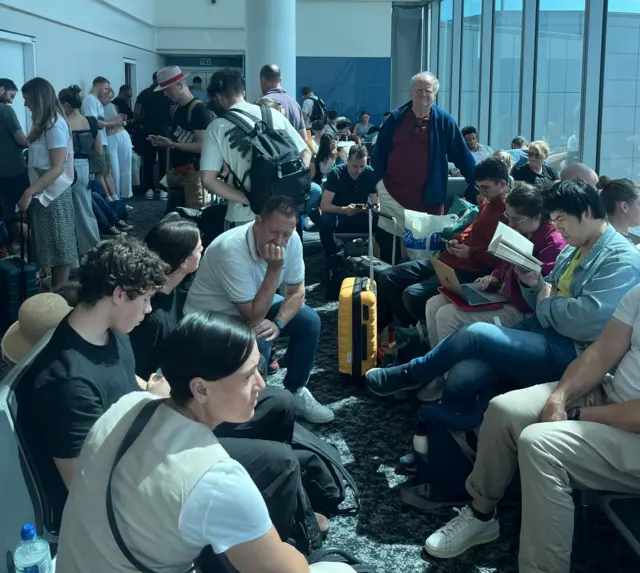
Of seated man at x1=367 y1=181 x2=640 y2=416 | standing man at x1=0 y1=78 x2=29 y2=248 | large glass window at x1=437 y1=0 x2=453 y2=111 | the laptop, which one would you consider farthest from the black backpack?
large glass window at x1=437 y1=0 x2=453 y2=111

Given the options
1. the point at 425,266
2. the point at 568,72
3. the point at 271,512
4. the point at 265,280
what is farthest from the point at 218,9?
the point at 271,512

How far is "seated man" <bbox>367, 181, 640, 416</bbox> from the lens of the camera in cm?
264

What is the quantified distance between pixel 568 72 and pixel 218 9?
1090 centimetres

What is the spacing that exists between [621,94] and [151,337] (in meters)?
5.82

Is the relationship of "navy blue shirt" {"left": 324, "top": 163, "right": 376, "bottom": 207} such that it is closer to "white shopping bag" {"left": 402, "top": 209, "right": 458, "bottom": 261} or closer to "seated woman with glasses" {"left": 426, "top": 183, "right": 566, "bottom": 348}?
"white shopping bag" {"left": 402, "top": 209, "right": 458, "bottom": 261}

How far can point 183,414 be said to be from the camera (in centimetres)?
143

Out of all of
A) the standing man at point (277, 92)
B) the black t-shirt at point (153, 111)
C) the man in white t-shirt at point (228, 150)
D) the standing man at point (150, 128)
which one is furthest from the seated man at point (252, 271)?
the black t-shirt at point (153, 111)

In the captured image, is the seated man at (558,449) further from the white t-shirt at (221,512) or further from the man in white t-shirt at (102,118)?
the man in white t-shirt at (102,118)

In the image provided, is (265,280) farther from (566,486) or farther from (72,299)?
(566,486)

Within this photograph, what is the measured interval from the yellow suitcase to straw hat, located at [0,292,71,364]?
1714 millimetres

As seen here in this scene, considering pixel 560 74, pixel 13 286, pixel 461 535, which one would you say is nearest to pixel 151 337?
pixel 461 535

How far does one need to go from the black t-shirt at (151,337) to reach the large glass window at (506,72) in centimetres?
781

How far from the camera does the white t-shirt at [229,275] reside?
10.2 feet

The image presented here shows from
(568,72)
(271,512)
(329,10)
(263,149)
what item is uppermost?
(329,10)
